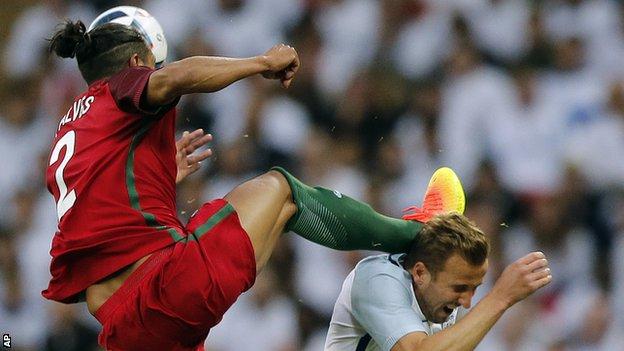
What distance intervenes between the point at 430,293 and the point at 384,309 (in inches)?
8.1

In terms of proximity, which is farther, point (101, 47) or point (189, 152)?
point (189, 152)

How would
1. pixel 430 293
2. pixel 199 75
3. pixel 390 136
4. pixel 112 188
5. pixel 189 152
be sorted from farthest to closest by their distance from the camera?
pixel 390 136, pixel 189 152, pixel 430 293, pixel 112 188, pixel 199 75

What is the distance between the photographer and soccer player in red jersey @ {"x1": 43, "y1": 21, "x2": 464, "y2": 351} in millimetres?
3744

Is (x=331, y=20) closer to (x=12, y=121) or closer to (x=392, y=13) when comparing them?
(x=392, y=13)

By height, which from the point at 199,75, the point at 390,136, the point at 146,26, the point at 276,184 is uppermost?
the point at 199,75

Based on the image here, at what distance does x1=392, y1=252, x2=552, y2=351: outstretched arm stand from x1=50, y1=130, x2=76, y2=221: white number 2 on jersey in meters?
1.13

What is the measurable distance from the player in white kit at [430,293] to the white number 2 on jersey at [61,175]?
3.23 feet

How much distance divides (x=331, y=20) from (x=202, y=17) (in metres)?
0.77

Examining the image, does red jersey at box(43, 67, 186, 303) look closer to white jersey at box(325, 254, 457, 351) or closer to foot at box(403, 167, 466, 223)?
white jersey at box(325, 254, 457, 351)

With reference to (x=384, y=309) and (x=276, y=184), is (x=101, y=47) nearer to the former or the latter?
(x=276, y=184)

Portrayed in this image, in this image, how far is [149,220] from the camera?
12.6 ft

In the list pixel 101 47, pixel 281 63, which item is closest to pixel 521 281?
pixel 281 63

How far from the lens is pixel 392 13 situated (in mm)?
7344

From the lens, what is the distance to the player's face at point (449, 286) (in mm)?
4086
